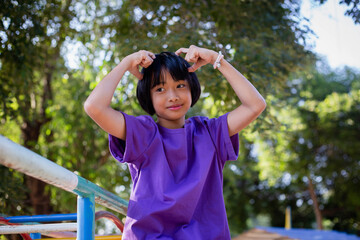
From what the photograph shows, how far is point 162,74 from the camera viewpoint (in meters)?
1.61

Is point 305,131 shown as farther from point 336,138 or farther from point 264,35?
point 264,35

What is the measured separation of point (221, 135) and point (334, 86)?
1732 centimetres

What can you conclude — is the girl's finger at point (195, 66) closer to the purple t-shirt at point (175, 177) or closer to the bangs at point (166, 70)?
the bangs at point (166, 70)

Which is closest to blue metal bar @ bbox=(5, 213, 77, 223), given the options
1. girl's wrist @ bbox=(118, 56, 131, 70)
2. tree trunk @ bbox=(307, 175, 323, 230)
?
girl's wrist @ bbox=(118, 56, 131, 70)

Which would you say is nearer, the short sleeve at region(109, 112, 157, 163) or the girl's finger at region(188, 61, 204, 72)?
the short sleeve at region(109, 112, 157, 163)

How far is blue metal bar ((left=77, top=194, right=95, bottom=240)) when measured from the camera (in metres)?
1.22

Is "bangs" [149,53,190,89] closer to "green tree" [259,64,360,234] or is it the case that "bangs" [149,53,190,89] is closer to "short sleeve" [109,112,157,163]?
"short sleeve" [109,112,157,163]

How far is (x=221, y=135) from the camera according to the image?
62.2 inches

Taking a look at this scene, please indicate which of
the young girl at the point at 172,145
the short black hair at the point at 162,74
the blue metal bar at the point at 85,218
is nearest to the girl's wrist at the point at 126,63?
the young girl at the point at 172,145

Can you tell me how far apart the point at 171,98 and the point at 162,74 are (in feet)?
0.33

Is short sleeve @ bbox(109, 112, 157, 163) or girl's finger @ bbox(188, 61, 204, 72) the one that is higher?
girl's finger @ bbox(188, 61, 204, 72)

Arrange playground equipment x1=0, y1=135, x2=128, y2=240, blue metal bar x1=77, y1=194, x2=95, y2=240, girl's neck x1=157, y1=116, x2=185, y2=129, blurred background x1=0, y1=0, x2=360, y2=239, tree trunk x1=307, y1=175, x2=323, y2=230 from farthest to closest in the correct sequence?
tree trunk x1=307, y1=175, x2=323, y2=230 < blurred background x1=0, y1=0, x2=360, y2=239 < girl's neck x1=157, y1=116, x2=185, y2=129 < blue metal bar x1=77, y1=194, x2=95, y2=240 < playground equipment x1=0, y1=135, x2=128, y2=240

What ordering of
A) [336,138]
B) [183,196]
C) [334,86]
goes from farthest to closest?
[334,86]
[336,138]
[183,196]

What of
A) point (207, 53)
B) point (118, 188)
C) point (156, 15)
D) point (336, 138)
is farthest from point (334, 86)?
point (207, 53)
